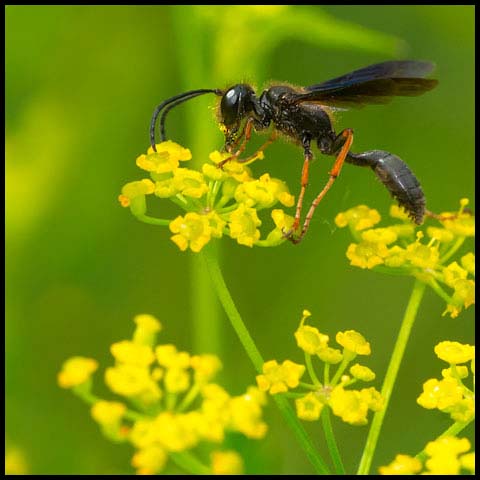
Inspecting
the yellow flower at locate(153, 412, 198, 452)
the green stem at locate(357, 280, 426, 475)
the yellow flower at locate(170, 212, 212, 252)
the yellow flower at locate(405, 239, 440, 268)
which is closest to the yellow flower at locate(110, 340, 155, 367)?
Result: the yellow flower at locate(153, 412, 198, 452)

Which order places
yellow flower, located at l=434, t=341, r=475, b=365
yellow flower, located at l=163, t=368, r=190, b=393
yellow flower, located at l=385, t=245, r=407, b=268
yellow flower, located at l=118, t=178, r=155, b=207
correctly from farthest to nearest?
1. yellow flower, located at l=385, t=245, r=407, b=268
2. yellow flower, located at l=118, t=178, r=155, b=207
3. yellow flower, located at l=434, t=341, r=475, b=365
4. yellow flower, located at l=163, t=368, r=190, b=393

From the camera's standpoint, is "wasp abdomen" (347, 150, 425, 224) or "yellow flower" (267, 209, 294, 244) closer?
"yellow flower" (267, 209, 294, 244)

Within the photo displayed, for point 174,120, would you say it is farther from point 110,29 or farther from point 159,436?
point 159,436

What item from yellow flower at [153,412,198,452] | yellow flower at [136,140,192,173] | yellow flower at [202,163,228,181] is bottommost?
yellow flower at [153,412,198,452]

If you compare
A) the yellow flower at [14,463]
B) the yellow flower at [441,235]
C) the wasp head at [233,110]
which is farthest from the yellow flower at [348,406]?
the wasp head at [233,110]

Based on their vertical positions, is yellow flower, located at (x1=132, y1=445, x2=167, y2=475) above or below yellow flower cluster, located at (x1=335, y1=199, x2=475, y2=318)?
below

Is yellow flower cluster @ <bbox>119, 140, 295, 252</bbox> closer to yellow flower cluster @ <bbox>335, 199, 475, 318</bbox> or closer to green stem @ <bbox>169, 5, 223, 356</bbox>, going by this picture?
yellow flower cluster @ <bbox>335, 199, 475, 318</bbox>

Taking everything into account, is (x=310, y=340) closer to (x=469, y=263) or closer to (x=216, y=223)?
(x=216, y=223)
